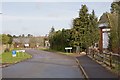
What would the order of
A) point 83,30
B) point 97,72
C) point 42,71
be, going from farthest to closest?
point 83,30 < point 42,71 < point 97,72

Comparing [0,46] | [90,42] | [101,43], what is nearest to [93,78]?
[101,43]

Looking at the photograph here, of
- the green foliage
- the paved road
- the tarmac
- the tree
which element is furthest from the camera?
the green foliage

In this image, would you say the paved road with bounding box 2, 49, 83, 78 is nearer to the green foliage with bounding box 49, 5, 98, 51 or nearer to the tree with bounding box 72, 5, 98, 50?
the tree with bounding box 72, 5, 98, 50

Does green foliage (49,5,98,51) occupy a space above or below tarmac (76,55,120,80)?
above

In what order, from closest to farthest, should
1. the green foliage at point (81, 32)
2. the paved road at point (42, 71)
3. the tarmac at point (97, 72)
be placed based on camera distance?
the tarmac at point (97, 72) → the paved road at point (42, 71) → the green foliage at point (81, 32)

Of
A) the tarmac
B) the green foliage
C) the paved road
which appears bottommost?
the paved road

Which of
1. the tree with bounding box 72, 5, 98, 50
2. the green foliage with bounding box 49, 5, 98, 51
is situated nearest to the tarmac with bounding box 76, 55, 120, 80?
the tree with bounding box 72, 5, 98, 50

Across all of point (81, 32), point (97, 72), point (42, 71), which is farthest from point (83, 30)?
point (97, 72)

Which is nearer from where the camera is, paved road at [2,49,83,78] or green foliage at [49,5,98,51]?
paved road at [2,49,83,78]

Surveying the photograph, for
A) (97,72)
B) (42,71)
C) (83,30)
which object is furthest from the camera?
(83,30)

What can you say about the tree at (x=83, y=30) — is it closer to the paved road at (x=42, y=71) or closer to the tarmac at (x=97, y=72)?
the paved road at (x=42, y=71)

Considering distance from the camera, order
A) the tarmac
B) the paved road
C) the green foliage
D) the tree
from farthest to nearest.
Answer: the green foliage < the tree < the paved road < the tarmac

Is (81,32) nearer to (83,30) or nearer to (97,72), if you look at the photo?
(83,30)

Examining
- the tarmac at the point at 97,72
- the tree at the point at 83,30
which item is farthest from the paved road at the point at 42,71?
the tree at the point at 83,30
